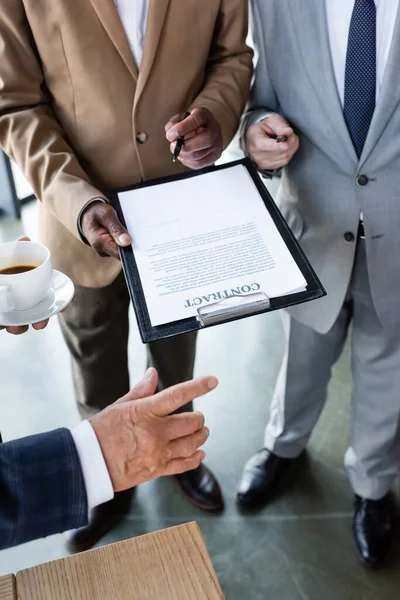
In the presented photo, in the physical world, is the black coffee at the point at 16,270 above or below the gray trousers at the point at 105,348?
above

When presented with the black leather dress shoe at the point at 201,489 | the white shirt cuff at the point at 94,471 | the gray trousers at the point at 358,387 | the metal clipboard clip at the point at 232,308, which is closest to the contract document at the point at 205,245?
the metal clipboard clip at the point at 232,308

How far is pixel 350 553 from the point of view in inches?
63.7

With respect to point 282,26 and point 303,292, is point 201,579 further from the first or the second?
point 282,26

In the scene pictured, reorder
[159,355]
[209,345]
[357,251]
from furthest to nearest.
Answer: [209,345] → [159,355] → [357,251]

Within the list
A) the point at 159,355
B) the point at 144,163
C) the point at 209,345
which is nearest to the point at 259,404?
the point at 209,345

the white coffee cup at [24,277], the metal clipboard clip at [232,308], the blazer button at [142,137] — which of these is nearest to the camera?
the metal clipboard clip at [232,308]

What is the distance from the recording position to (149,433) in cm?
83

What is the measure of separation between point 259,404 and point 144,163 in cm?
108

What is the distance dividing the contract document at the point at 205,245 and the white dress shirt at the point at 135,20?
0.28m

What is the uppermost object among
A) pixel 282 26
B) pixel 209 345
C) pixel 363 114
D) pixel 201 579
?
pixel 282 26

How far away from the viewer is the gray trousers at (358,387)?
1432 millimetres

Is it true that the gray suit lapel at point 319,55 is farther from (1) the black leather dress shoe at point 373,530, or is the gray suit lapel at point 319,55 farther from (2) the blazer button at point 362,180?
(1) the black leather dress shoe at point 373,530

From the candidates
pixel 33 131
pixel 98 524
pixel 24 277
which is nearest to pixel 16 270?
pixel 24 277

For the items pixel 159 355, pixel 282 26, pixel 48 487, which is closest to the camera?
pixel 48 487
